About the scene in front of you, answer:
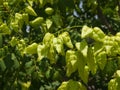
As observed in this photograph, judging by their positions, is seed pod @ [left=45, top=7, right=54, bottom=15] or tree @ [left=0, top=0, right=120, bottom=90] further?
seed pod @ [left=45, top=7, right=54, bottom=15]

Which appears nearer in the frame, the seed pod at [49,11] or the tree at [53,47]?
the tree at [53,47]

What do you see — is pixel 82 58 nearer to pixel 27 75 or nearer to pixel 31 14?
pixel 31 14

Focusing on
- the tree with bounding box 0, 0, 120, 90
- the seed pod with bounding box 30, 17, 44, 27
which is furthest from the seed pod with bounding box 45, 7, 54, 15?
the seed pod with bounding box 30, 17, 44, 27

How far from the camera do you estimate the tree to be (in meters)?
2.01

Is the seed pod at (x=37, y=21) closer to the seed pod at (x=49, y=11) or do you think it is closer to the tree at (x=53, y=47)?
the tree at (x=53, y=47)

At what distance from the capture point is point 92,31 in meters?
1.99

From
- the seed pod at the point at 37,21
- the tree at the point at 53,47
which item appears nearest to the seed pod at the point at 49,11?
the tree at the point at 53,47

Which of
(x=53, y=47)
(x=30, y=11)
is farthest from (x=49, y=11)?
(x=53, y=47)

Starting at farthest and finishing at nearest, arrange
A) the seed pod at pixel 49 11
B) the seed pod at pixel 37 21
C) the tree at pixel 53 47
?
the seed pod at pixel 49 11, the seed pod at pixel 37 21, the tree at pixel 53 47

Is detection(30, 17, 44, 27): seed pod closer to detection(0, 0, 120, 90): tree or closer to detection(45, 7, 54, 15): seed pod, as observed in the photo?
detection(0, 0, 120, 90): tree

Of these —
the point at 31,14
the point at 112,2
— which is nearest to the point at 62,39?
the point at 31,14

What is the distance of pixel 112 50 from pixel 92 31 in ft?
0.53

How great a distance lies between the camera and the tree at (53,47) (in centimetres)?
201

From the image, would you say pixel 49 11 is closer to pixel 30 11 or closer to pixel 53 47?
pixel 30 11
